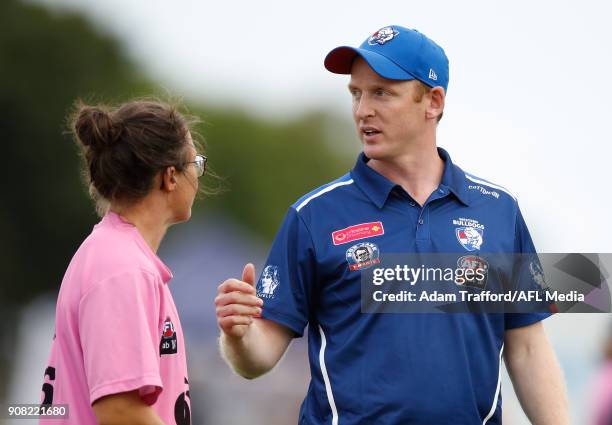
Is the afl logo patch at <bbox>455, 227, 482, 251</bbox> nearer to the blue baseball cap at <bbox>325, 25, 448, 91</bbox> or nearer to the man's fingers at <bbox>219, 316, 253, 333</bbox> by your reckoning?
the blue baseball cap at <bbox>325, 25, 448, 91</bbox>

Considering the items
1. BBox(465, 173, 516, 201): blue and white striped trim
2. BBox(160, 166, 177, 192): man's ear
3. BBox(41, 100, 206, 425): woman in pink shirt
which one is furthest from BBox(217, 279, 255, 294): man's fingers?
BBox(465, 173, 516, 201): blue and white striped trim

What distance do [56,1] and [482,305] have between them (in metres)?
38.7

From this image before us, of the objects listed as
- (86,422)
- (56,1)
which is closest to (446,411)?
(86,422)

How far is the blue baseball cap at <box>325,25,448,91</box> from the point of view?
6.34 metres

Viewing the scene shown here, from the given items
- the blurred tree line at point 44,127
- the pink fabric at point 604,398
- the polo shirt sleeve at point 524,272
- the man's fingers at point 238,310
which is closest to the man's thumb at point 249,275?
the man's fingers at point 238,310

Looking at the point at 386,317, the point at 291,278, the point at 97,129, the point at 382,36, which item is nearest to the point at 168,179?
the point at 97,129

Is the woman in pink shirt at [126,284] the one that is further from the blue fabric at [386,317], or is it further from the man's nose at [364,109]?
the man's nose at [364,109]

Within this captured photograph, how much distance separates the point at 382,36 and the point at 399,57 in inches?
9.0

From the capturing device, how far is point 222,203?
5156 cm

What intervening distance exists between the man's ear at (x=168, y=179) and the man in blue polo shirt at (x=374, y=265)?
1.66ft

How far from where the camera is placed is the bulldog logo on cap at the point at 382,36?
650 centimetres

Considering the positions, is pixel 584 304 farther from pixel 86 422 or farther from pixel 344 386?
pixel 86 422

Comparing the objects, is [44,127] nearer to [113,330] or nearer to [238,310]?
[238,310]

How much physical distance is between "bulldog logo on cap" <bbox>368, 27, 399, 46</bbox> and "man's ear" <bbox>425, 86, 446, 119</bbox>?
365 mm
